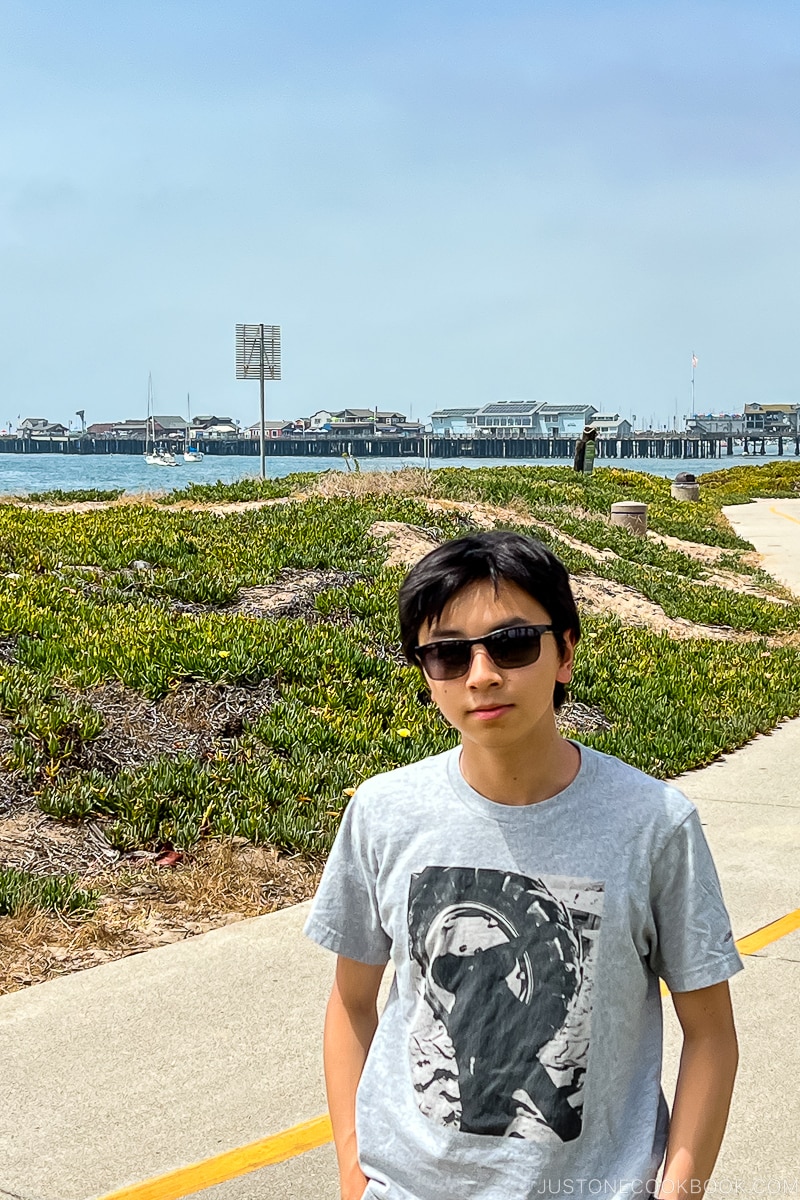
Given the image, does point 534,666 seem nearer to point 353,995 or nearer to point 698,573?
point 353,995

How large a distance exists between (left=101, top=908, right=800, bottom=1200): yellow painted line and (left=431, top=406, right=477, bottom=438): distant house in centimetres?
16743

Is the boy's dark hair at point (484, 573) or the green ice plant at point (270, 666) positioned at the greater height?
the boy's dark hair at point (484, 573)

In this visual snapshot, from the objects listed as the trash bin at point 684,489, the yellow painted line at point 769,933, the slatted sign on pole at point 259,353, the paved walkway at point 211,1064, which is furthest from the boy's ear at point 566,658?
the trash bin at point 684,489

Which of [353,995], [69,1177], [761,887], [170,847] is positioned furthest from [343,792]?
[353,995]

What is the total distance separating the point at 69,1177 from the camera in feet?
12.7

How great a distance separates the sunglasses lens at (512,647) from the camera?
92.3 inches

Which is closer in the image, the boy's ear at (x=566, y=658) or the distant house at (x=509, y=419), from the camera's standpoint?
the boy's ear at (x=566, y=658)

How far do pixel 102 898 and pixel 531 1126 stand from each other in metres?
4.37

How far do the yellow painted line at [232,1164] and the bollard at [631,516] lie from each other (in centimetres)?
1830

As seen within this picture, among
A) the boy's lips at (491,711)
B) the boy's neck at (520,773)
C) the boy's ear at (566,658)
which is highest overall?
the boy's ear at (566,658)

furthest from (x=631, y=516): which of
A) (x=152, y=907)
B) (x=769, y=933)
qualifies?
(x=152, y=907)

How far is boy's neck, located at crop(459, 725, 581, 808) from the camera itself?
232cm

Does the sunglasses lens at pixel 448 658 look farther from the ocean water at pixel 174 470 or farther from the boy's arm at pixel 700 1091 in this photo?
the ocean water at pixel 174 470

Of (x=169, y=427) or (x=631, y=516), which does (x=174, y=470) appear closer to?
(x=169, y=427)
